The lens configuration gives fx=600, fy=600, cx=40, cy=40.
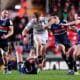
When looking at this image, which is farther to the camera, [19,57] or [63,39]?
[19,57]

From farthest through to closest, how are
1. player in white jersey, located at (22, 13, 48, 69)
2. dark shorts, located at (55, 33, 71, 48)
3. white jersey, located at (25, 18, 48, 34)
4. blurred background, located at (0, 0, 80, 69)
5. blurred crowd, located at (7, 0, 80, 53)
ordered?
blurred crowd, located at (7, 0, 80, 53) < blurred background, located at (0, 0, 80, 69) < player in white jersey, located at (22, 13, 48, 69) < white jersey, located at (25, 18, 48, 34) < dark shorts, located at (55, 33, 71, 48)

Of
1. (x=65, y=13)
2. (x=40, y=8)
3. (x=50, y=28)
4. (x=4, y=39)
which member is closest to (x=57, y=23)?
(x=50, y=28)

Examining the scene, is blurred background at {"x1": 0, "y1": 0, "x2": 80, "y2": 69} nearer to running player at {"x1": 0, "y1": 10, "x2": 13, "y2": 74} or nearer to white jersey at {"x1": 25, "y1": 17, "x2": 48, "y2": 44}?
white jersey at {"x1": 25, "y1": 17, "x2": 48, "y2": 44}

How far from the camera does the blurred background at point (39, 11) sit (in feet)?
71.8

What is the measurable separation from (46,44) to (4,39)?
3066 millimetres

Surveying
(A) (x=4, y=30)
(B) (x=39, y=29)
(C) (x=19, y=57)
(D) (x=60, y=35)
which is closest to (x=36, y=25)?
(B) (x=39, y=29)

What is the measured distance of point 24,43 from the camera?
22.0 meters

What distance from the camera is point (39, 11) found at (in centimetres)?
2359

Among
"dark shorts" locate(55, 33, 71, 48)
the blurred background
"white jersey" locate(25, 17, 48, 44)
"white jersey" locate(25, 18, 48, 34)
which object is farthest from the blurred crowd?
"dark shorts" locate(55, 33, 71, 48)

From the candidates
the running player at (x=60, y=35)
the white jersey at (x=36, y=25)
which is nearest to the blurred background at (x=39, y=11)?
the white jersey at (x=36, y=25)

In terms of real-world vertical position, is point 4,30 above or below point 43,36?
above

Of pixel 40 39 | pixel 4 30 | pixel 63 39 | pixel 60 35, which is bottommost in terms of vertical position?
pixel 40 39

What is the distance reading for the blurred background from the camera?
71.8ft

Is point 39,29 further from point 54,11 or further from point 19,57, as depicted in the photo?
point 54,11
